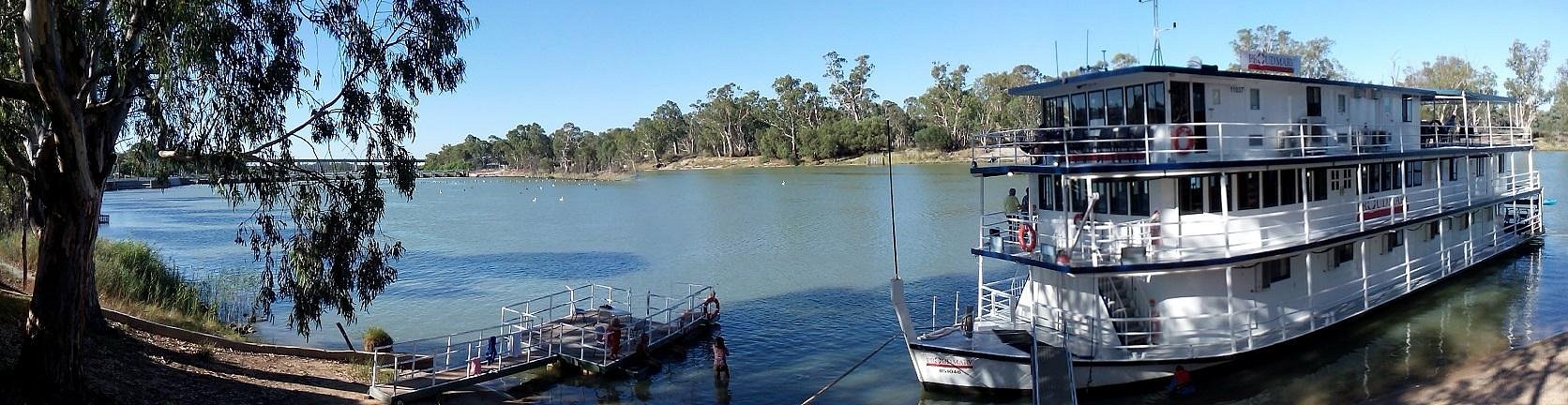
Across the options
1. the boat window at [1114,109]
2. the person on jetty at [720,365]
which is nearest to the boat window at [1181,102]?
the boat window at [1114,109]

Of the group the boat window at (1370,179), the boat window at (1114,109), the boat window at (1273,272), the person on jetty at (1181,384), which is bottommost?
the person on jetty at (1181,384)

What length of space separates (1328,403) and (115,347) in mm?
21857

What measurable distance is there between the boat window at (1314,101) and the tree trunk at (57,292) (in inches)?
863

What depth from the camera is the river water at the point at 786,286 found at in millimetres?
18688

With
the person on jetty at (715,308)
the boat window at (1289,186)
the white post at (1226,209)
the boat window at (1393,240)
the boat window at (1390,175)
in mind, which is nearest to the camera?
the white post at (1226,209)

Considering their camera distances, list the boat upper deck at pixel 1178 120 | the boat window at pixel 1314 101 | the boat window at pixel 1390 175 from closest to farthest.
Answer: the boat upper deck at pixel 1178 120 → the boat window at pixel 1314 101 → the boat window at pixel 1390 175

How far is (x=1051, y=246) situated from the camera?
15.9 metres

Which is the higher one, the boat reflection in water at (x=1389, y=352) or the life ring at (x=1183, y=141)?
the life ring at (x=1183, y=141)

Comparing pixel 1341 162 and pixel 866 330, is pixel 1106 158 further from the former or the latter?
pixel 866 330

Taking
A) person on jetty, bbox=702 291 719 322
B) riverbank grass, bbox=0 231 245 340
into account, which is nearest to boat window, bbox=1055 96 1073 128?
person on jetty, bbox=702 291 719 322

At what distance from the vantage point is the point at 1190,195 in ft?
55.2

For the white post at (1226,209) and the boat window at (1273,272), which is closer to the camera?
the white post at (1226,209)

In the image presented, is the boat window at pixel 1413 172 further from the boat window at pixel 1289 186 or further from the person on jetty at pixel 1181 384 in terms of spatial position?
the person on jetty at pixel 1181 384

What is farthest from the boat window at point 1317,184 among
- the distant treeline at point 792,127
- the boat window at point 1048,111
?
the distant treeline at point 792,127
